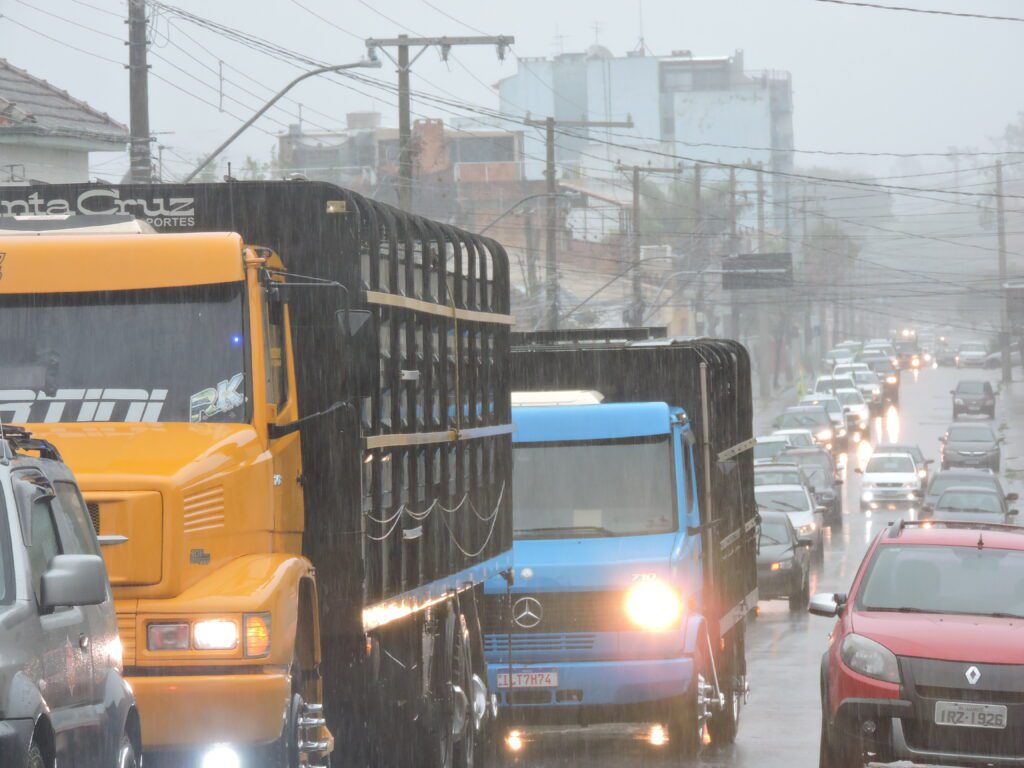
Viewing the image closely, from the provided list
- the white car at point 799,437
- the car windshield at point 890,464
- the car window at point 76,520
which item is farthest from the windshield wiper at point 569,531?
the white car at point 799,437

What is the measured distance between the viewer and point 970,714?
37.0ft

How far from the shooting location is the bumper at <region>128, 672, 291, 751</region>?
7574 millimetres

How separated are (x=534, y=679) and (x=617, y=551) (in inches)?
44.6

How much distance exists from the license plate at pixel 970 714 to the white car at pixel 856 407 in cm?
6278

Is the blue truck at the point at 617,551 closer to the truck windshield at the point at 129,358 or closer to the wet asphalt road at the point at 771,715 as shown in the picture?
the wet asphalt road at the point at 771,715

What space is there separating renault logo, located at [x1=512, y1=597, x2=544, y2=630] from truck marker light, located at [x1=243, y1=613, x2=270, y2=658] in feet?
20.0

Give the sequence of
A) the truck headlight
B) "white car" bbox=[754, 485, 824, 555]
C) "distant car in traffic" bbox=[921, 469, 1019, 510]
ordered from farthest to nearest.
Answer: "distant car in traffic" bbox=[921, 469, 1019, 510]
"white car" bbox=[754, 485, 824, 555]
the truck headlight

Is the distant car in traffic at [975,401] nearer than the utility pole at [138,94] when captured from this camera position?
No

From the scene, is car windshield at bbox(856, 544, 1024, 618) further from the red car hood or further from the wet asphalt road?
the wet asphalt road

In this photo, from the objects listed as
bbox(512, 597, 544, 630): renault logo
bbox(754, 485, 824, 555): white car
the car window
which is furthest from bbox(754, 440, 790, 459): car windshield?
the car window

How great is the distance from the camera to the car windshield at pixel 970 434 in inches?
2307

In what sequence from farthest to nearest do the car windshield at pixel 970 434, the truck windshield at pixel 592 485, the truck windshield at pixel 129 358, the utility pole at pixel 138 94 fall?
the car windshield at pixel 970 434, the utility pole at pixel 138 94, the truck windshield at pixel 592 485, the truck windshield at pixel 129 358

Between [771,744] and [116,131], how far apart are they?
2414cm

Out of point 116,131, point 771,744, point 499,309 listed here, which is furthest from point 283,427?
point 116,131
